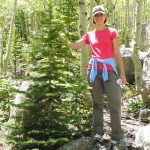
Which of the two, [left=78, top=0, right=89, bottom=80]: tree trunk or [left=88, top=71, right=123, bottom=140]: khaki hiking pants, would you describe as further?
[left=78, top=0, right=89, bottom=80]: tree trunk

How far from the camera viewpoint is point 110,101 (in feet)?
20.4

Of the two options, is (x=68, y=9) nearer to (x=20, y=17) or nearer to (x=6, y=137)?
(x=6, y=137)

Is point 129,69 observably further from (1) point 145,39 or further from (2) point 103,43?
(2) point 103,43

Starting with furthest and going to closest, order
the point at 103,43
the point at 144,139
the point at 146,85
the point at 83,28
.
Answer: the point at 146,85 < the point at 83,28 < the point at 144,139 < the point at 103,43

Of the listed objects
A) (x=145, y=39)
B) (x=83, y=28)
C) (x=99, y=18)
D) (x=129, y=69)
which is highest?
(x=145, y=39)

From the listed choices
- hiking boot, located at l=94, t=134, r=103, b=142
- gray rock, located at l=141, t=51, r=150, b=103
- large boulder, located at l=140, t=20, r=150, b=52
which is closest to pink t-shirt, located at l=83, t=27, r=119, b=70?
hiking boot, located at l=94, t=134, r=103, b=142

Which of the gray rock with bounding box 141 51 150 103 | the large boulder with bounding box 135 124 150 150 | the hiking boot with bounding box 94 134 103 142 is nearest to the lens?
the large boulder with bounding box 135 124 150 150

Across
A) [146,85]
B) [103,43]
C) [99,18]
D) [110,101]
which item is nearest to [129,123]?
[146,85]

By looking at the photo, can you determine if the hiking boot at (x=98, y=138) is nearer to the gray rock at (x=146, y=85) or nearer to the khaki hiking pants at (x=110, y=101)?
the khaki hiking pants at (x=110, y=101)

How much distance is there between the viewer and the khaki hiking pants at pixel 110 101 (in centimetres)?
613

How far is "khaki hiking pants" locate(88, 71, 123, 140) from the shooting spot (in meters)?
6.13

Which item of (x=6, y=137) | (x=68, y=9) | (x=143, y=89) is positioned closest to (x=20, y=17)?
(x=68, y=9)

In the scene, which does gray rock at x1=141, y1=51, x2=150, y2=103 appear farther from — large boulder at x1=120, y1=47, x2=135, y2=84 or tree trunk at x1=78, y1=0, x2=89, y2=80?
large boulder at x1=120, y1=47, x2=135, y2=84

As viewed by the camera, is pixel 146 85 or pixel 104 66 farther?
pixel 146 85
